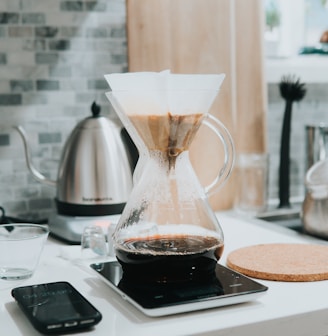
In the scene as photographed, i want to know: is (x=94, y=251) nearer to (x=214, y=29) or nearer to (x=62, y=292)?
(x=62, y=292)

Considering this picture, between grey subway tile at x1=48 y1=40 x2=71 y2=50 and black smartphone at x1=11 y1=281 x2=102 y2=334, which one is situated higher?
grey subway tile at x1=48 y1=40 x2=71 y2=50

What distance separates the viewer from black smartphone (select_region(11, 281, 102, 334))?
81 centimetres

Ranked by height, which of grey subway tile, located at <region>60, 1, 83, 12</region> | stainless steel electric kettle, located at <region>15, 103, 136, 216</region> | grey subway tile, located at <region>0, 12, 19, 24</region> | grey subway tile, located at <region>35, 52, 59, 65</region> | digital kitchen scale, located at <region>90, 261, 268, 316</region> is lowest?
digital kitchen scale, located at <region>90, 261, 268, 316</region>

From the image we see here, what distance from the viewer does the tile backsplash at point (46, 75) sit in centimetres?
155

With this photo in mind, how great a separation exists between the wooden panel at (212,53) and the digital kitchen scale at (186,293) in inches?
29.2

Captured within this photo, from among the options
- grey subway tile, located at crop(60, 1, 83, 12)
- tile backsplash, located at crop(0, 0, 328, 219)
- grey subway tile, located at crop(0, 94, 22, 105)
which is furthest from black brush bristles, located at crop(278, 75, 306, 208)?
grey subway tile, located at crop(0, 94, 22, 105)

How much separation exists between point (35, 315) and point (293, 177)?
1.29m

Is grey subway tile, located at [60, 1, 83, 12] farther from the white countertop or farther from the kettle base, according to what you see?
the white countertop

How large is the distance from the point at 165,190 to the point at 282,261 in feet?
0.90

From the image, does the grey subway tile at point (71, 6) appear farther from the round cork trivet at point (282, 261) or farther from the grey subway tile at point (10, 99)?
the round cork trivet at point (282, 261)

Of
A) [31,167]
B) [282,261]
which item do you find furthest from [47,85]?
[282,261]

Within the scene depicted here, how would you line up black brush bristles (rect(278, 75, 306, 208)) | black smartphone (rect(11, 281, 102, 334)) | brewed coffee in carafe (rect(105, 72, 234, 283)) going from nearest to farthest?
black smartphone (rect(11, 281, 102, 334))
brewed coffee in carafe (rect(105, 72, 234, 283))
black brush bristles (rect(278, 75, 306, 208))

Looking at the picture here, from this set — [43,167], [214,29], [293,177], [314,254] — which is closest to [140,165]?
[314,254]

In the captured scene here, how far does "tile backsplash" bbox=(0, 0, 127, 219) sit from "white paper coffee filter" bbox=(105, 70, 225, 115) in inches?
25.4
